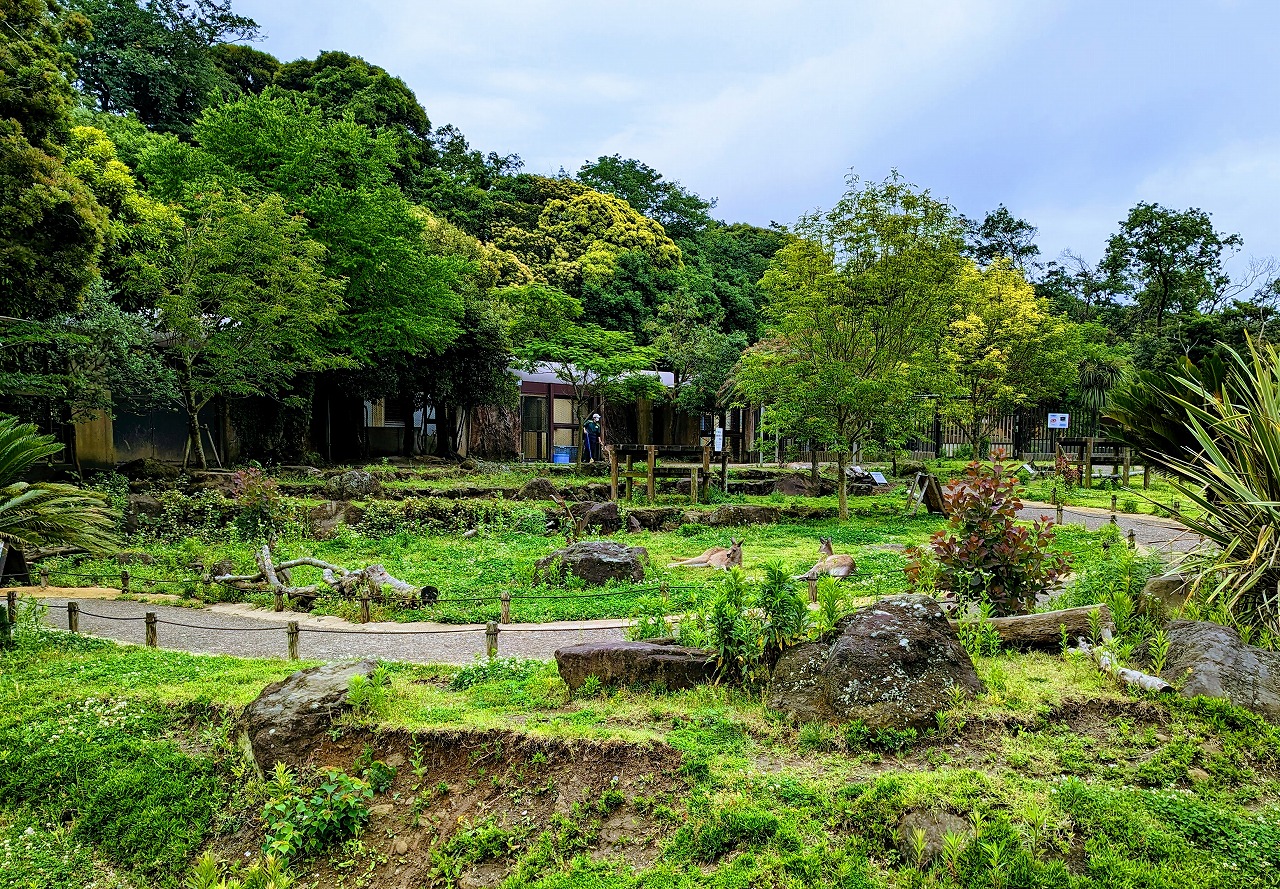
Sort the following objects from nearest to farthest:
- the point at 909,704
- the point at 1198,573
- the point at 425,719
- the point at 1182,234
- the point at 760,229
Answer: the point at 909,704
the point at 425,719
the point at 1198,573
the point at 1182,234
the point at 760,229

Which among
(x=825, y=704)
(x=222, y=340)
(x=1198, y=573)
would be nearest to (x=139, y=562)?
(x=222, y=340)

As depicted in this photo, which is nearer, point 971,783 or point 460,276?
point 971,783

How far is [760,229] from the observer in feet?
143

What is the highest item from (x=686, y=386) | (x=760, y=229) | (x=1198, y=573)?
(x=760, y=229)

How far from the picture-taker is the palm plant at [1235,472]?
16.0ft

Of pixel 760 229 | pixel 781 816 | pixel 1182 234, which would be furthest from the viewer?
pixel 760 229

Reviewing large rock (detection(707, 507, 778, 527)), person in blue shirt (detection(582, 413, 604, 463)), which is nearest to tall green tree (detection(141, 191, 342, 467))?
person in blue shirt (detection(582, 413, 604, 463))

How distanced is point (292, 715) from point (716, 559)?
22.7 feet

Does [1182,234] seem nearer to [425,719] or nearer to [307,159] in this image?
[307,159]

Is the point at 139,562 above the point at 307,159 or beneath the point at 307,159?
beneath

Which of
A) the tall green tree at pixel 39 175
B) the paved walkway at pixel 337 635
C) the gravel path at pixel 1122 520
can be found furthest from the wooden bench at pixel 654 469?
the tall green tree at pixel 39 175

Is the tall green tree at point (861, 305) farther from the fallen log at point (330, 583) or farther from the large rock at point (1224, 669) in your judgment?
the large rock at point (1224, 669)

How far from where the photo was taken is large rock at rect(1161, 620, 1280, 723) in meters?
4.18

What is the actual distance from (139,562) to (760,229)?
3813 cm
